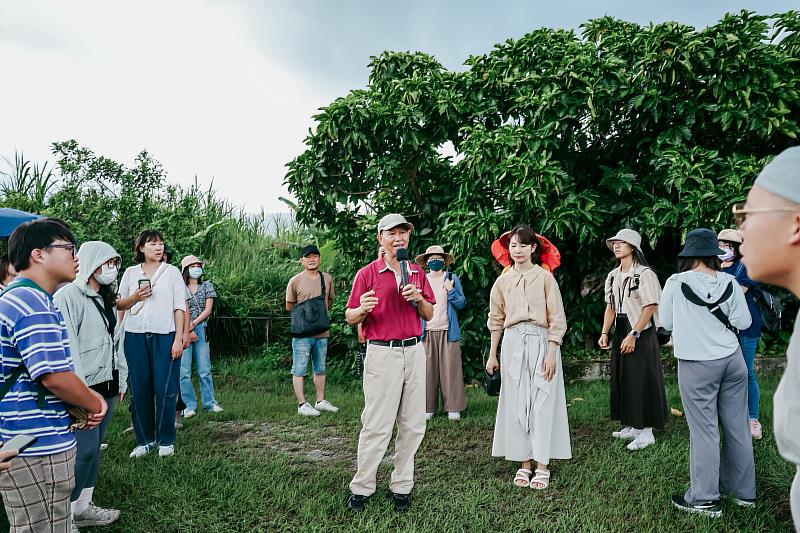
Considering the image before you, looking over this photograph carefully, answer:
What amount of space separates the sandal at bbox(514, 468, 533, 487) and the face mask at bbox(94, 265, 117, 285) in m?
3.39

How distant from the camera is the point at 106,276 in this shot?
4.24 meters

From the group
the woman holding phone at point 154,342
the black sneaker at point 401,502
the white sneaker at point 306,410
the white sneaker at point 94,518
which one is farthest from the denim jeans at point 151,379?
the black sneaker at point 401,502

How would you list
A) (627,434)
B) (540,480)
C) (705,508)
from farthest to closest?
(627,434) < (540,480) < (705,508)

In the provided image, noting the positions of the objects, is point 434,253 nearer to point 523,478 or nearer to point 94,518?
point 523,478

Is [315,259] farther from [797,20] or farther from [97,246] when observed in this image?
[797,20]

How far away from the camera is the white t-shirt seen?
515cm

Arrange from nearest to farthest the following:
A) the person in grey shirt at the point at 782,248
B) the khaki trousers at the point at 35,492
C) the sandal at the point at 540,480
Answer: the person in grey shirt at the point at 782,248 < the khaki trousers at the point at 35,492 < the sandal at the point at 540,480

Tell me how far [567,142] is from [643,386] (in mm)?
4124

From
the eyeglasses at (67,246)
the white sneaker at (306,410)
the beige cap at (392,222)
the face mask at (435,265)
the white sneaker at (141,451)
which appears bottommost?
the white sneaker at (306,410)

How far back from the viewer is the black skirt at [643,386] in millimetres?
5469

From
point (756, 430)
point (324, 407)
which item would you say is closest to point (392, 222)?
point (324, 407)

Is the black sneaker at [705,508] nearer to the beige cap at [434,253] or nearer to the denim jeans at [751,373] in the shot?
the denim jeans at [751,373]

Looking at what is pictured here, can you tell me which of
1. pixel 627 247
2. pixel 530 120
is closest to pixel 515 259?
pixel 627 247

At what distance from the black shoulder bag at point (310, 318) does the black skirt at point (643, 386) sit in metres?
3.37
